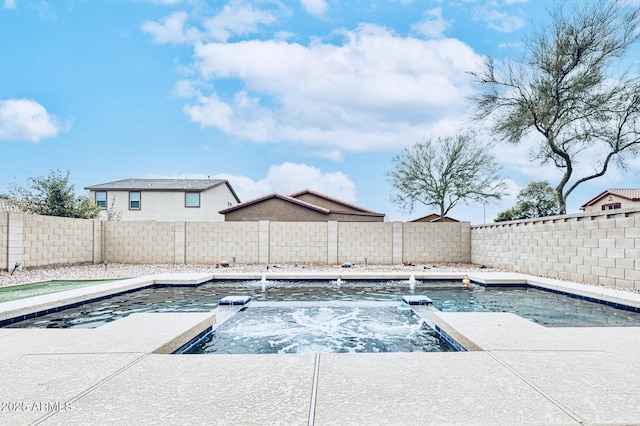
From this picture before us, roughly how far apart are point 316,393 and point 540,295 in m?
6.99

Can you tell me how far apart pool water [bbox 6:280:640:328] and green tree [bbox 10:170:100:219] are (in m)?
9.64

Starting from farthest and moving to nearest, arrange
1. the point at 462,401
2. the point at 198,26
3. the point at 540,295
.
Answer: the point at 198,26 < the point at 540,295 < the point at 462,401

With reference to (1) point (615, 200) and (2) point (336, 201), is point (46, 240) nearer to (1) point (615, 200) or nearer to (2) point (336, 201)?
(2) point (336, 201)

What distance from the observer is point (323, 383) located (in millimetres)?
2342

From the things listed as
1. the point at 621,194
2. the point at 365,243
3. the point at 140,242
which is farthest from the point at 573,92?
the point at 621,194

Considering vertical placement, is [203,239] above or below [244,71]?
below

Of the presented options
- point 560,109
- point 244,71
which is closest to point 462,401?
point 244,71

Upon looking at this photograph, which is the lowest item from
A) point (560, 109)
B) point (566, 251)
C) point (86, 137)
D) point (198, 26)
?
point (566, 251)

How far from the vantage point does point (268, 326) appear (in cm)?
503

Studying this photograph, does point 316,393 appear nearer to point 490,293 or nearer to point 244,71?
point 490,293

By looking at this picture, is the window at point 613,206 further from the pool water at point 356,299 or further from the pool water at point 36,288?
the pool water at point 36,288

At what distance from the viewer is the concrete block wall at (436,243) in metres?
13.8

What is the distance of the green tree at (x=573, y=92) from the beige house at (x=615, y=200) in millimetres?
12422

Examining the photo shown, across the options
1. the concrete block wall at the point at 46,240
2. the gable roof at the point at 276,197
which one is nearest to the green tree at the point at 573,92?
the gable roof at the point at 276,197
